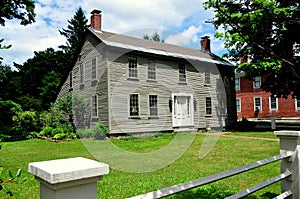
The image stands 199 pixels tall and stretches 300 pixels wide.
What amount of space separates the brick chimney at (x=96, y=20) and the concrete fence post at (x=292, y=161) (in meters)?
14.8

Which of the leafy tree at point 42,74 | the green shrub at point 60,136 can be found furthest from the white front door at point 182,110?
the leafy tree at point 42,74

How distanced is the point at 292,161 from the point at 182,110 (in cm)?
1397

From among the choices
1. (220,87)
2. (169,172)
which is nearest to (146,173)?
(169,172)

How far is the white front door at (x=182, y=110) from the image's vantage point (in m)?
16.9

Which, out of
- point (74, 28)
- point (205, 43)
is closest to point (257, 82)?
point (205, 43)

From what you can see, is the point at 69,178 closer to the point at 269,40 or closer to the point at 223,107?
the point at 269,40

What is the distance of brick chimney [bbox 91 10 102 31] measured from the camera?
1605 centimetres

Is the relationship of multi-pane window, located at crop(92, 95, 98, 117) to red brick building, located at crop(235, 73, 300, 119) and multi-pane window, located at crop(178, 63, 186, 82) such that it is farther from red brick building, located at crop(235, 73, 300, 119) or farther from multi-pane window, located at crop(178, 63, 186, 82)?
red brick building, located at crop(235, 73, 300, 119)

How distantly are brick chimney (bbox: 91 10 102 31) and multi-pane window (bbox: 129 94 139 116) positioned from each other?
210 inches

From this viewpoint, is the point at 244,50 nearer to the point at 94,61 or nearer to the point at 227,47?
the point at 227,47

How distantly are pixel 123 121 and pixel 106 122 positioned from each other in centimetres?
119

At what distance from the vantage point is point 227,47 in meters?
17.4

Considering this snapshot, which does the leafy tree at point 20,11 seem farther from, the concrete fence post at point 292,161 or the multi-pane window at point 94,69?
the concrete fence post at point 292,161

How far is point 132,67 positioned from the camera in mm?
15281
